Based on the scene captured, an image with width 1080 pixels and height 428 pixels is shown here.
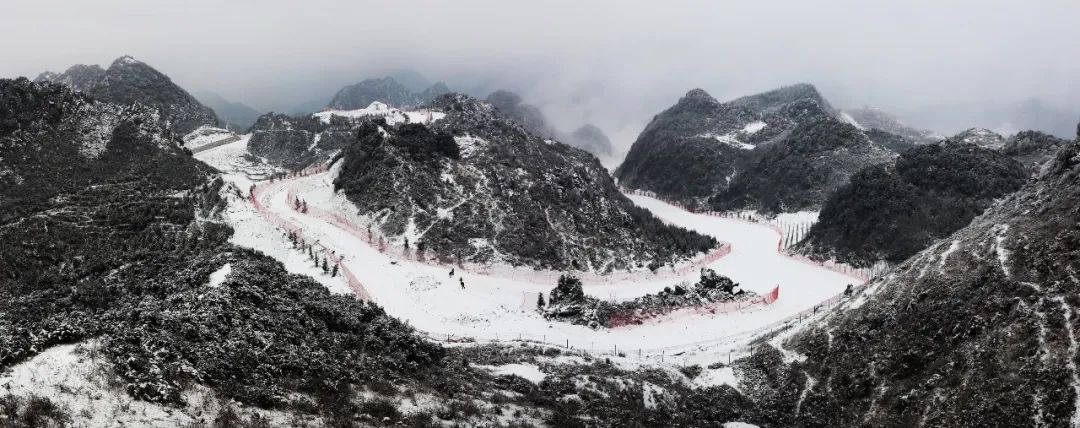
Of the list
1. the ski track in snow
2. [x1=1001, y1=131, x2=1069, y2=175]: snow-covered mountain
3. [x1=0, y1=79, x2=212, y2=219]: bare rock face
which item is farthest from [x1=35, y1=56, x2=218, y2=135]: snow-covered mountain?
[x1=1001, y1=131, x2=1069, y2=175]: snow-covered mountain

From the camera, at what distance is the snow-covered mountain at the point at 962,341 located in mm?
21969

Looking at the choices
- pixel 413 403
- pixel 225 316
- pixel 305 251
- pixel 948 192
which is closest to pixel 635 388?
pixel 413 403

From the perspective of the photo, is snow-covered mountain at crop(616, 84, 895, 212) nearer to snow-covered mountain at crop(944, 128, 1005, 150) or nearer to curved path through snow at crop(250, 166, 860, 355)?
snow-covered mountain at crop(944, 128, 1005, 150)

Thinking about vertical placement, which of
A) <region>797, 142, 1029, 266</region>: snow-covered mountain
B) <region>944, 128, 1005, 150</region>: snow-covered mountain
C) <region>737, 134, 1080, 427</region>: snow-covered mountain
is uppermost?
<region>944, 128, 1005, 150</region>: snow-covered mountain

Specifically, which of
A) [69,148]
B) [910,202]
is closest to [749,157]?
[910,202]

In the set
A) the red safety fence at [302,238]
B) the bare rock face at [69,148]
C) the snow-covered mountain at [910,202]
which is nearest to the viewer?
the red safety fence at [302,238]

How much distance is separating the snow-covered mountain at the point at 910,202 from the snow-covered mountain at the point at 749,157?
25836 mm

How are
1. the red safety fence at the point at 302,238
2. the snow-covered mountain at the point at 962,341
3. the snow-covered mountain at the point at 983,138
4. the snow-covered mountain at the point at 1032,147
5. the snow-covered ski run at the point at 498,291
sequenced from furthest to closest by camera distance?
the snow-covered mountain at the point at 983,138 → the snow-covered mountain at the point at 1032,147 → the red safety fence at the point at 302,238 → the snow-covered ski run at the point at 498,291 → the snow-covered mountain at the point at 962,341

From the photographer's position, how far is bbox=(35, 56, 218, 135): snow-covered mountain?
376 ft

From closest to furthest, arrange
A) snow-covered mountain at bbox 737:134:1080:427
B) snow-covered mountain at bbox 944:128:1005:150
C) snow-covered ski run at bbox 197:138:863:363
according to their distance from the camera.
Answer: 1. snow-covered mountain at bbox 737:134:1080:427
2. snow-covered ski run at bbox 197:138:863:363
3. snow-covered mountain at bbox 944:128:1005:150

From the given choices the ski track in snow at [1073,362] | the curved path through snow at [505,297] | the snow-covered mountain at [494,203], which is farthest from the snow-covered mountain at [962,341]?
the snow-covered mountain at [494,203]

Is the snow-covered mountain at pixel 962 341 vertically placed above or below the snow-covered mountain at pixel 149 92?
below

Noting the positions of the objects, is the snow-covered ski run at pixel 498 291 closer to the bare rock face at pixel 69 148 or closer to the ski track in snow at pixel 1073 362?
the bare rock face at pixel 69 148

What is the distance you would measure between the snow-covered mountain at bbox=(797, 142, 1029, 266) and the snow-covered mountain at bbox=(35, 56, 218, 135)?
374 feet
